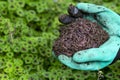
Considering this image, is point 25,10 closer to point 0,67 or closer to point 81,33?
point 0,67

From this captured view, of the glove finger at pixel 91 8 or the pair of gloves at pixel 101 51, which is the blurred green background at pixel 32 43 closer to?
the pair of gloves at pixel 101 51

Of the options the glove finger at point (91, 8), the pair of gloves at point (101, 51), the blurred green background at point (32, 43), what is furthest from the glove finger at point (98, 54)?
the blurred green background at point (32, 43)

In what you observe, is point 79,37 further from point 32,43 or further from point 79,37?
point 32,43

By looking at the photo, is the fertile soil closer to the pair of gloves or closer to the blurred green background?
the pair of gloves

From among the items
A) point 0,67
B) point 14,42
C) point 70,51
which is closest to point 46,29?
point 14,42

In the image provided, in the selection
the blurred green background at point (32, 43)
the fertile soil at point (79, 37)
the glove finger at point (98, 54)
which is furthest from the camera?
the blurred green background at point (32, 43)

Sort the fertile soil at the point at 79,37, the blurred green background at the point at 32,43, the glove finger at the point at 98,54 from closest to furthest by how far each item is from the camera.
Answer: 1. the glove finger at the point at 98,54
2. the fertile soil at the point at 79,37
3. the blurred green background at the point at 32,43
